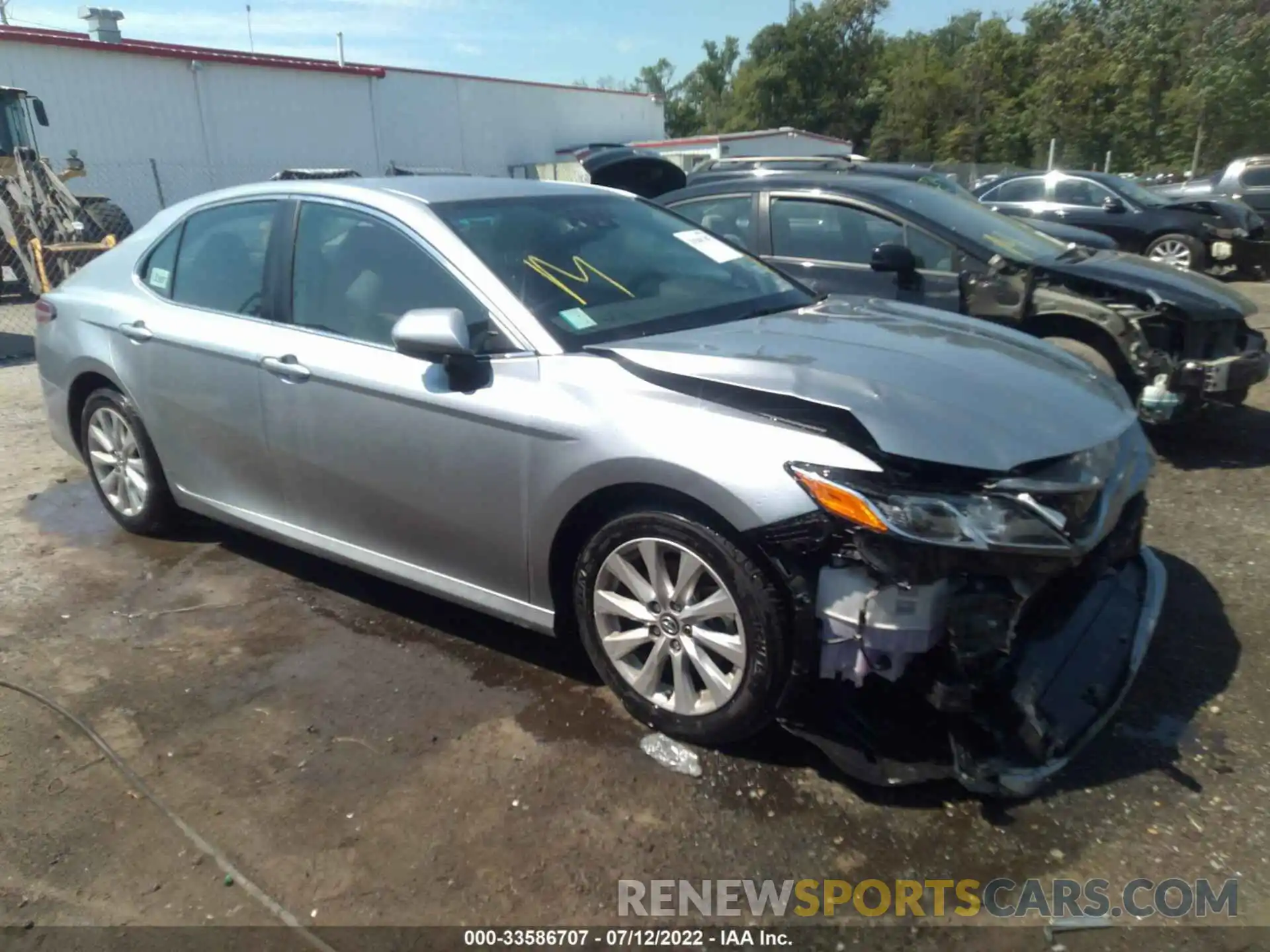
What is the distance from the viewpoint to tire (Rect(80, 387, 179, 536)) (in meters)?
4.67

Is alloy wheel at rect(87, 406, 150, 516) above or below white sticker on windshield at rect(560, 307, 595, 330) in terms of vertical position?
below

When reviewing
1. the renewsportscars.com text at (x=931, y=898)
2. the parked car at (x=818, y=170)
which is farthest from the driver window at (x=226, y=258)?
the parked car at (x=818, y=170)

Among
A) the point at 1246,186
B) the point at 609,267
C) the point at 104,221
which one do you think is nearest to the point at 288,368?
the point at 609,267

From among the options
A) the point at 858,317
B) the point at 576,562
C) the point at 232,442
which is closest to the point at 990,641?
the point at 576,562

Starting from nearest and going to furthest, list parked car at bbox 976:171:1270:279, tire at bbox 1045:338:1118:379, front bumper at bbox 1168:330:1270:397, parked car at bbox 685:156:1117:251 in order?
front bumper at bbox 1168:330:1270:397
tire at bbox 1045:338:1118:379
parked car at bbox 685:156:1117:251
parked car at bbox 976:171:1270:279

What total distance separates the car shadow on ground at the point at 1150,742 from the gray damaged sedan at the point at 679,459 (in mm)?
156

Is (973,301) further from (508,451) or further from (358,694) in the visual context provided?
(358,694)

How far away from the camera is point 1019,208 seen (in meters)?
14.9

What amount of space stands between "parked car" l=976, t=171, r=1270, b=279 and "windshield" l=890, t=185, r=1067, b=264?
6.32 m

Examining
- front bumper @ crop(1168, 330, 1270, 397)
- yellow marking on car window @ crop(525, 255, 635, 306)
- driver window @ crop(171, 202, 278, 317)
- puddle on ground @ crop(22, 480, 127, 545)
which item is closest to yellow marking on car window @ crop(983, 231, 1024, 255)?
front bumper @ crop(1168, 330, 1270, 397)

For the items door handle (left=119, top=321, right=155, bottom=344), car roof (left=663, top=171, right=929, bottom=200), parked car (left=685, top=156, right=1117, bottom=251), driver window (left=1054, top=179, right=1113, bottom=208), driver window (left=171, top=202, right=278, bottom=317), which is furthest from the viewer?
driver window (left=1054, top=179, right=1113, bottom=208)

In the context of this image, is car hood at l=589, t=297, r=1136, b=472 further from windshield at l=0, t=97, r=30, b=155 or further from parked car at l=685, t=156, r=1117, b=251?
windshield at l=0, t=97, r=30, b=155

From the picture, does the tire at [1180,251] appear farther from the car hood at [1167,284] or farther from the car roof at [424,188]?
the car roof at [424,188]

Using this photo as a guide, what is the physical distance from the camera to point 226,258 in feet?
14.1
